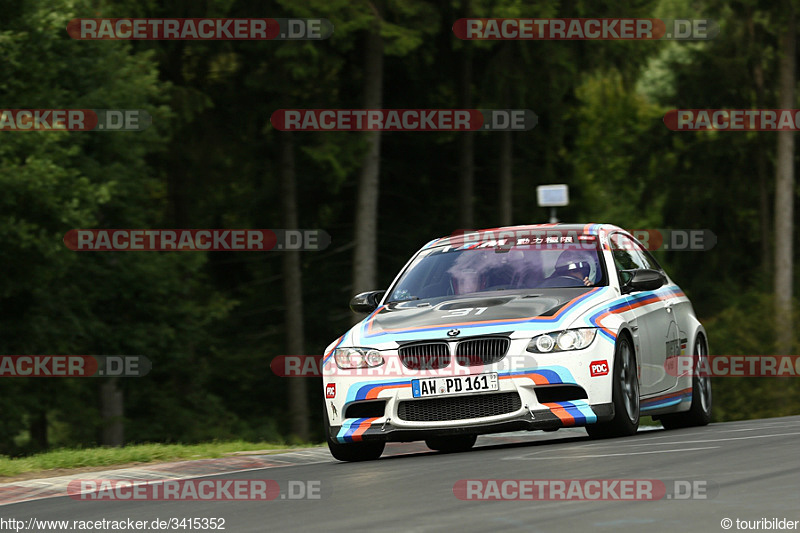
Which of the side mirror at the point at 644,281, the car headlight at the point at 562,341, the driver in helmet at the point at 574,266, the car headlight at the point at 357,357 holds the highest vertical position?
the driver in helmet at the point at 574,266

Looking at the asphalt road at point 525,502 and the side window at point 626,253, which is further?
the side window at point 626,253

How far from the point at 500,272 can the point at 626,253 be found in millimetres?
1519

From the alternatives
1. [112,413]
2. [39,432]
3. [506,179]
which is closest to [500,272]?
[112,413]

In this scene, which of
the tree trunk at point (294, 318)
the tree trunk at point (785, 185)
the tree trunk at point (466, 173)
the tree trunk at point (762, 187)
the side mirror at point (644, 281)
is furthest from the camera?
the tree trunk at point (762, 187)

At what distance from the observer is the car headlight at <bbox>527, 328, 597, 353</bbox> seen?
10.7 m

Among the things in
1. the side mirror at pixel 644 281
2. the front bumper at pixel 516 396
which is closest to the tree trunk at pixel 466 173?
the side mirror at pixel 644 281

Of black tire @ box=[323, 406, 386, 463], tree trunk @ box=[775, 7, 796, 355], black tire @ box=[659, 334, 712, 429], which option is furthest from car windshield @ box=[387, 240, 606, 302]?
tree trunk @ box=[775, 7, 796, 355]

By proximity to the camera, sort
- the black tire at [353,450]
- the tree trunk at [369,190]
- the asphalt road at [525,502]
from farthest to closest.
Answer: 1. the tree trunk at [369,190]
2. the black tire at [353,450]
3. the asphalt road at [525,502]

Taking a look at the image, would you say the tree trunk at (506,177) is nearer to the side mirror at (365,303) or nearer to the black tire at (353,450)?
the side mirror at (365,303)

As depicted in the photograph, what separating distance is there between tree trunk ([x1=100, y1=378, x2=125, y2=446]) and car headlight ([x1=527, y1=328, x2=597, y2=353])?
2567 centimetres

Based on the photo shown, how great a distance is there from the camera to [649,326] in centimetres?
1231

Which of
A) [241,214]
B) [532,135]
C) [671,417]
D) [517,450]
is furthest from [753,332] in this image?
[517,450]

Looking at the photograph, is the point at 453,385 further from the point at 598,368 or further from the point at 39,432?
the point at 39,432

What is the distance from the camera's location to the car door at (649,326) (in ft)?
39.3
